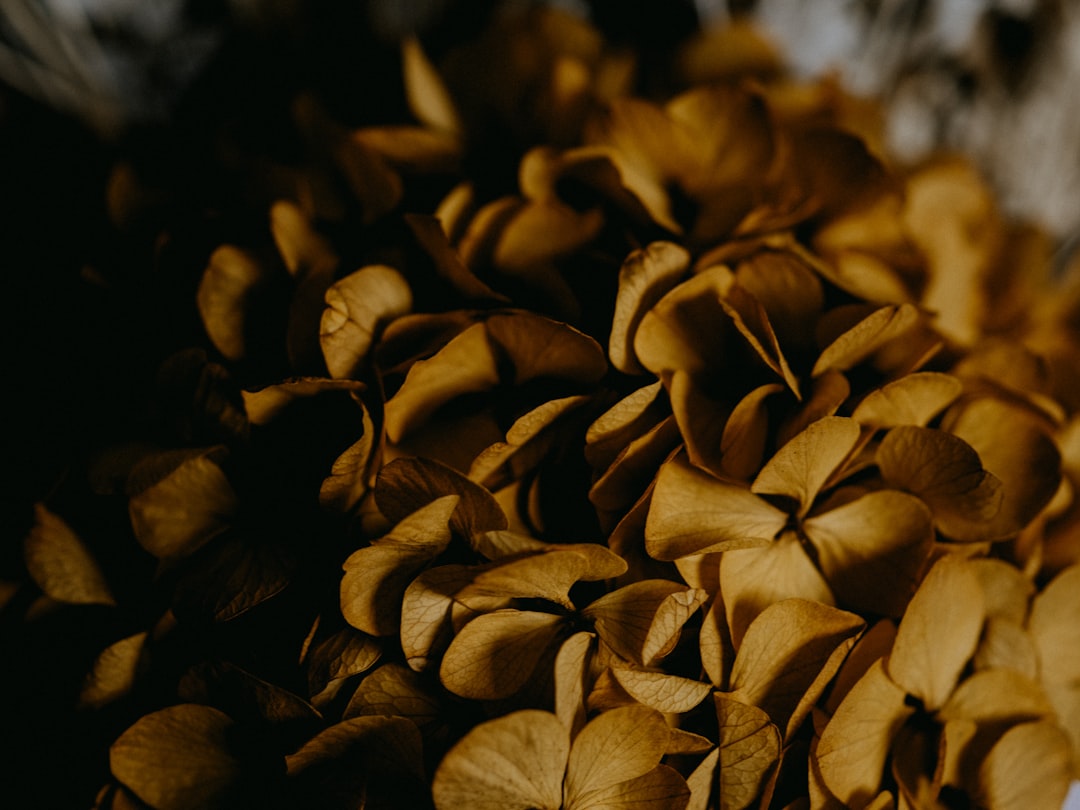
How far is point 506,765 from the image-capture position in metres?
0.25

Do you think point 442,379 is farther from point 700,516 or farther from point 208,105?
point 208,105

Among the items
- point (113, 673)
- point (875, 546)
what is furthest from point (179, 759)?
point (875, 546)

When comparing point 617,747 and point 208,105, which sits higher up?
point 208,105

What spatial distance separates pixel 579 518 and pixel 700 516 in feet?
0.14

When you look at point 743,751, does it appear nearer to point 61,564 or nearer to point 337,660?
point 337,660

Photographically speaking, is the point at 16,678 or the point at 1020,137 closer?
the point at 16,678

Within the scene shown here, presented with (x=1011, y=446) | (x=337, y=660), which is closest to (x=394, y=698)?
(x=337, y=660)

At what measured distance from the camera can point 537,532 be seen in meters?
0.30

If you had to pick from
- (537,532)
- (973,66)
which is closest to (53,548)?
(537,532)

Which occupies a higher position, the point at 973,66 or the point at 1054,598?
the point at 973,66

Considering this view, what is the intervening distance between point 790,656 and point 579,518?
0.08 m

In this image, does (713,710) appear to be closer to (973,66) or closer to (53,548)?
(53,548)

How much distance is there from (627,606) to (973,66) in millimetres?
424

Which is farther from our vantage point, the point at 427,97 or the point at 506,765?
the point at 427,97
